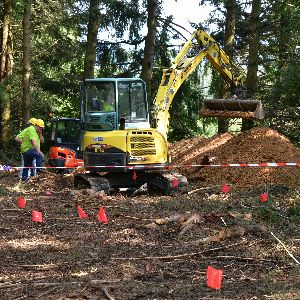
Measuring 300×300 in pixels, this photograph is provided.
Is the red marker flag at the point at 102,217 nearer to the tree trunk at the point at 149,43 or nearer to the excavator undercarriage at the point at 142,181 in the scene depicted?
the excavator undercarriage at the point at 142,181

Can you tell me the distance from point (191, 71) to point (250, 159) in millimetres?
2863

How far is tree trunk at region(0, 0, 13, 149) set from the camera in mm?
20828

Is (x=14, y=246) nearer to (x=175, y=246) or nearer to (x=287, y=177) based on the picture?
(x=175, y=246)

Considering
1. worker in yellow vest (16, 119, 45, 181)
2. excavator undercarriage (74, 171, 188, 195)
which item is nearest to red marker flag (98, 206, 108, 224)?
excavator undercarriage (74, 171, 188, 195)

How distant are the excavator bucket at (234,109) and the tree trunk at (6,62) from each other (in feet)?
30.0

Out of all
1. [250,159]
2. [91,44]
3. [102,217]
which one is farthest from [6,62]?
[102,217]

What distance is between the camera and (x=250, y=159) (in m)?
13.8

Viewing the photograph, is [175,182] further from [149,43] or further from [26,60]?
[26,60]

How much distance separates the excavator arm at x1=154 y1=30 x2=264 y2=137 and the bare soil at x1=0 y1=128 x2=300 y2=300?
9.02ft

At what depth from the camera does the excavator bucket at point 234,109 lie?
13664 mm

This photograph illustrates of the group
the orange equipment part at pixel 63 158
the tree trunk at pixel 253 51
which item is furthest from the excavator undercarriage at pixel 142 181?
the tree trunk at pixel 253 51

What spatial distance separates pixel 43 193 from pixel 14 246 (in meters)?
5.29

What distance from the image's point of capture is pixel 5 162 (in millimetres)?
20812

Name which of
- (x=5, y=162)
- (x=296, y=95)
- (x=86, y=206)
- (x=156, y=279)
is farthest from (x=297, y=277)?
(x=5, y=162)
